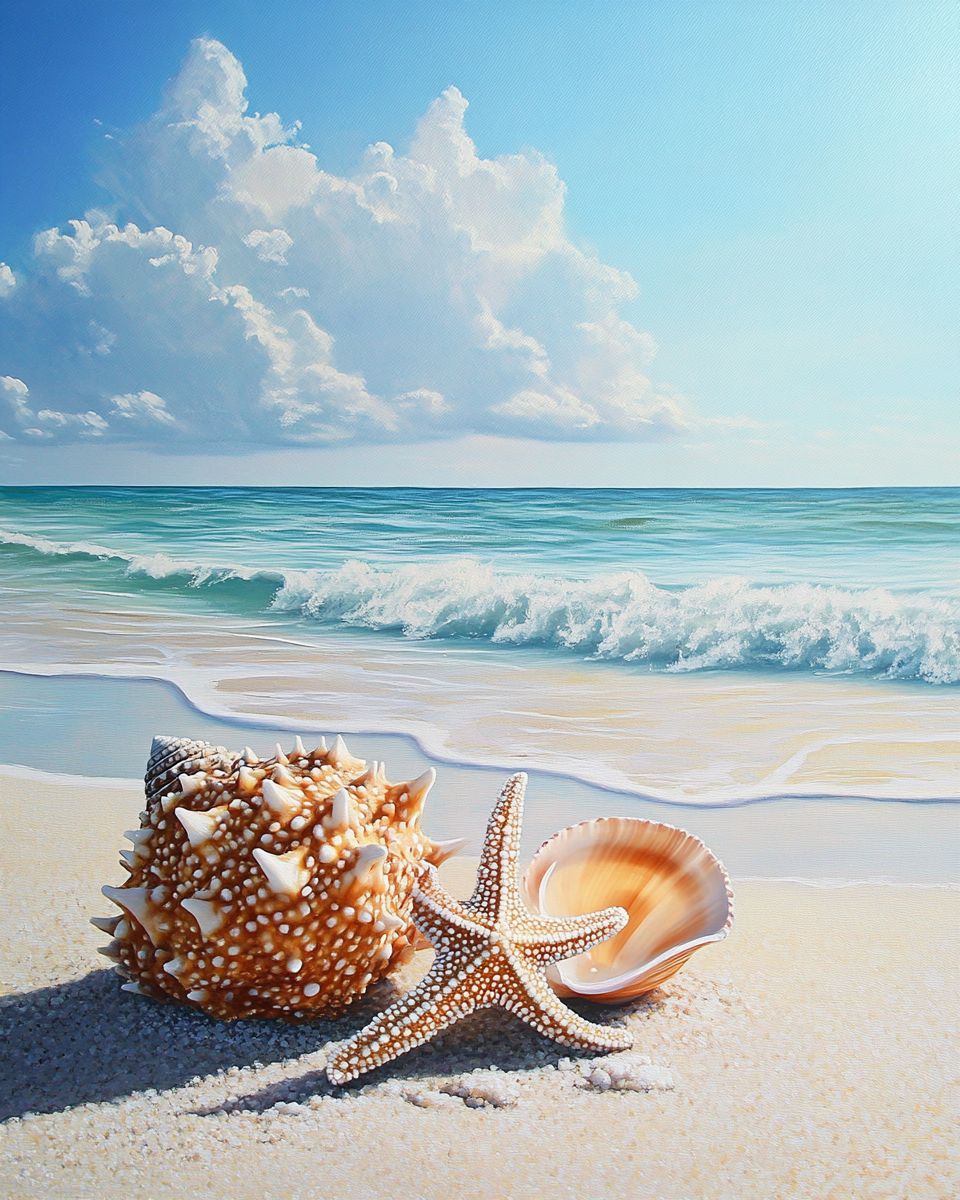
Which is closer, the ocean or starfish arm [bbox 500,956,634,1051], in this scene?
starfish arm [bbox 500,956,634,1051]

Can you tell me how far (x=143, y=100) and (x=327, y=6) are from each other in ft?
6.50

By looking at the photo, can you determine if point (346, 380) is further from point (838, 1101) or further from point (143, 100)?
point (838, 1101)

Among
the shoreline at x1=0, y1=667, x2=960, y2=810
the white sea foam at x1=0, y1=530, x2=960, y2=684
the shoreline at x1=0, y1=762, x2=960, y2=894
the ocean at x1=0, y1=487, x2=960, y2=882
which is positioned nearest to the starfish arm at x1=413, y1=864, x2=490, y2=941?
the shoreline at x1=0, y1=762, x2=960, y2=894

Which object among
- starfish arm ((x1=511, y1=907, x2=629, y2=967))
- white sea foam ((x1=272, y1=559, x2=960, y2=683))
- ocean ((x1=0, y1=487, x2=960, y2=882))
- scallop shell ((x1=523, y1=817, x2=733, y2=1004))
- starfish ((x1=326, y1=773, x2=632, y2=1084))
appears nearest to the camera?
starfish ((x1=326, y1=773, x2=632, y2=1084))

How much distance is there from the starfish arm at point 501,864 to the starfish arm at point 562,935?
0.05 m

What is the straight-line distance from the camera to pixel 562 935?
1302 mm

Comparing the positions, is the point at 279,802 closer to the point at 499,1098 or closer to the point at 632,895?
the point at 499,1098

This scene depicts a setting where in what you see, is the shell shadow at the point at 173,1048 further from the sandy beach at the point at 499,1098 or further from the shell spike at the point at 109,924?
the shell spike at the point at 109,924

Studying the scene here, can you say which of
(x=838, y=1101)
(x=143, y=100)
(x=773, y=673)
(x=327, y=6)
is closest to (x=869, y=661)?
(x=773, y=673)

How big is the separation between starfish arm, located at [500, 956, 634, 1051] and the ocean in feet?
3.79

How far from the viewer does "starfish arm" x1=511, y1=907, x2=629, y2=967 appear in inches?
50.4

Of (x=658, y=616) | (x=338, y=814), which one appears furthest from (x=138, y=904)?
(x=658, y=616)

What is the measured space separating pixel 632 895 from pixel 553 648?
4022 mm

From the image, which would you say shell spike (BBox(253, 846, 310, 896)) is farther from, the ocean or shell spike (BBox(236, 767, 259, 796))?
the ocean
